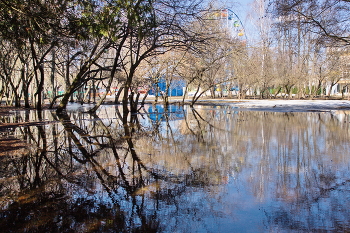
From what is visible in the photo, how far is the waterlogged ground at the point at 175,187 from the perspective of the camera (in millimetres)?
3686

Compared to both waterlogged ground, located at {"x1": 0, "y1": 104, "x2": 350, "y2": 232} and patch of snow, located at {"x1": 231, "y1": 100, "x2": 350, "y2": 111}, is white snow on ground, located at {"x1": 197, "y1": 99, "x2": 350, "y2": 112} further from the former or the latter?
waterlogged ground, located at {"x1": 0, "y1": 104, "x2": 350, "y2": 232}

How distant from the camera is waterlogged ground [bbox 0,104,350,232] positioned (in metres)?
3.69

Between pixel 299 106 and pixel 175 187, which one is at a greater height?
pixel 299 106

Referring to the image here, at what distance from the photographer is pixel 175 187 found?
4.89 meters

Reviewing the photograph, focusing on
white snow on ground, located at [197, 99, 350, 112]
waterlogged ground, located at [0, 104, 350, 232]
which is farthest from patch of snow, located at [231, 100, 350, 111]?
waterlogged ground, located at [0, 104, 350, 232]

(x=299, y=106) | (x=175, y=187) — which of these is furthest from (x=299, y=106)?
(x=175, y=187)

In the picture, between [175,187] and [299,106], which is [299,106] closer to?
[299,106]

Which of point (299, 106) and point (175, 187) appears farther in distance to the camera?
point (299, 106)

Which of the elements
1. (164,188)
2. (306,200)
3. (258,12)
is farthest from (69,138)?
(258,12)

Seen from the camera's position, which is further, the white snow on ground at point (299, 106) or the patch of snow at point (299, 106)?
the patch of snow at point (299, 106)

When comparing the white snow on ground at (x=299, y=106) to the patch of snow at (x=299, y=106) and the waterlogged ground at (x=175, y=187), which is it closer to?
the patch of snow at (x=299, y=106)

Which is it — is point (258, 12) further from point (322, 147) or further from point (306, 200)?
point (306, 200)

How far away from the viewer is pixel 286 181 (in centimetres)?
524

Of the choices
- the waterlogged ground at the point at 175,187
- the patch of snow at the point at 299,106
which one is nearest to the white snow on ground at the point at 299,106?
the patch of snow at the point at 299,106
